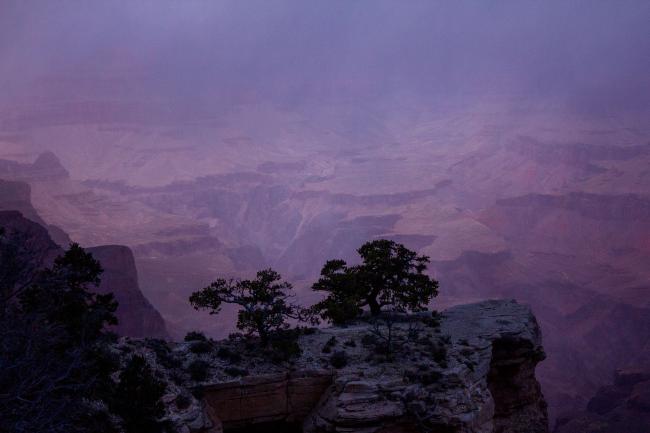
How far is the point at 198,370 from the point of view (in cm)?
2258

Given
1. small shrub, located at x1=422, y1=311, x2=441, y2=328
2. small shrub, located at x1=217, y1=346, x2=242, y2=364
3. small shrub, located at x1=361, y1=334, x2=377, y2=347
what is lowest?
small shrub, located at x1=217, y1=346, x2=242, y2=364

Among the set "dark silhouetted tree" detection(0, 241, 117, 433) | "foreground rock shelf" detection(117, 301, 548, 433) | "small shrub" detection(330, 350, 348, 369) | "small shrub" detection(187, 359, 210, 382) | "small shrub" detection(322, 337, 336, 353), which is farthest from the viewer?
"small shrub" detection(322, 337, 336, 353)

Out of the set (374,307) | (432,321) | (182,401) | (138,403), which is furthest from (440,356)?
(138,403)

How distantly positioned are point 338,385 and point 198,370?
211 inches

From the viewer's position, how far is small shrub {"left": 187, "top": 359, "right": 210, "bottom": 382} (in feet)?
73.4

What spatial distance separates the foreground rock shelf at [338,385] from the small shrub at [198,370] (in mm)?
71

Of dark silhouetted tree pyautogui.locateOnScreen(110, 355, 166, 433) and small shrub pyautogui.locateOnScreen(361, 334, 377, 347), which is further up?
small shrub pyautogui.locateOnScreen(361, 334, 377, 347)

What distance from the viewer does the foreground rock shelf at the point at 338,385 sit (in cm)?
2197

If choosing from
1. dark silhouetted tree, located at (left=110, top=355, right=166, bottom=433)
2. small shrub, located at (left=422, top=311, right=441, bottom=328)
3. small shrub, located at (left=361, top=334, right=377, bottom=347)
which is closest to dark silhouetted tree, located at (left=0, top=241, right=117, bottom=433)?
dark silhouetted tree, located at (left=110, top=355, right=166, bottom=433)

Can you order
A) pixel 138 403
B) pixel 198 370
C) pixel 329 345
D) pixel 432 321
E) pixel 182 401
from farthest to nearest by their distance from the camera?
pixel 432 321, pixel 329 345, pixel 198 370, pixel 182 401, pixel 138 403

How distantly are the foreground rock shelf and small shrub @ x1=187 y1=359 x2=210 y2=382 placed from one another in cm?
7

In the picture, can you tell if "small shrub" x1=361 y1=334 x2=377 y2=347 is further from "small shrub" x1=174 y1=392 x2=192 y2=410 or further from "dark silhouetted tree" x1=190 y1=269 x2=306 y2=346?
"small shrub" x1=174 y1=392 x2=192 y2=410

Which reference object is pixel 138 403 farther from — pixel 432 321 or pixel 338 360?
pixel 432 321

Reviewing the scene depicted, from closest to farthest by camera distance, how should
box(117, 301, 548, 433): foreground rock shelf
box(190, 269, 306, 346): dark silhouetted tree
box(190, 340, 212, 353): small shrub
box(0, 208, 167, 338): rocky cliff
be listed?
box(117, 301, 548, 433): foreground rock shelf < box(190, 340, 212, 353): small shrub < box(190, 269, 306, 346): dark silhouetted tree < box(0, 208, 167, 338): rocky cliff
